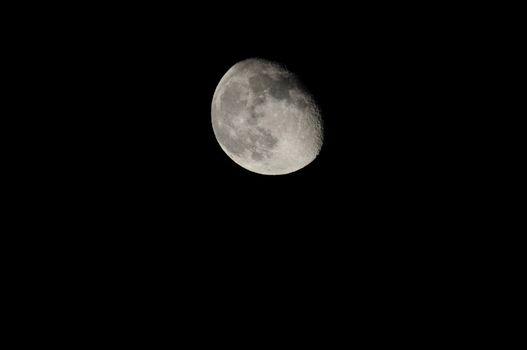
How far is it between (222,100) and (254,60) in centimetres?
45

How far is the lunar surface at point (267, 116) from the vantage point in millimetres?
3033

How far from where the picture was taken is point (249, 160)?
3332 mm

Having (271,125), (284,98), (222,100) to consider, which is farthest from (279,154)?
(222,100)

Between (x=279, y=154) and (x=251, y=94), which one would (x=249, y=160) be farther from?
(x=251, y=94)

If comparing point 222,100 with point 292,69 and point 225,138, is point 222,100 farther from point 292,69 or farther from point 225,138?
point 292,69

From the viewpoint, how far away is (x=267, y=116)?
9.89 feet

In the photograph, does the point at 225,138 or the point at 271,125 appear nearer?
the point at 271,125

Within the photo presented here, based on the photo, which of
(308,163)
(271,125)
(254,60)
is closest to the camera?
(271,125)

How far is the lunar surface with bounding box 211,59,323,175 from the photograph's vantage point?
119 inches

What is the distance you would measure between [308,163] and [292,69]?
866 millimetres

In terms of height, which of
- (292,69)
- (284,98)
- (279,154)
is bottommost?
(279,154)

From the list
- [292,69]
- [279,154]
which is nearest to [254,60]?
[292,69]

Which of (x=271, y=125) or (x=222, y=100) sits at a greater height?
(x=222, y=100)

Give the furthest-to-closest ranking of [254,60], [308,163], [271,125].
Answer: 1. [308,163]
2. [254,60]
3. [271,125]
